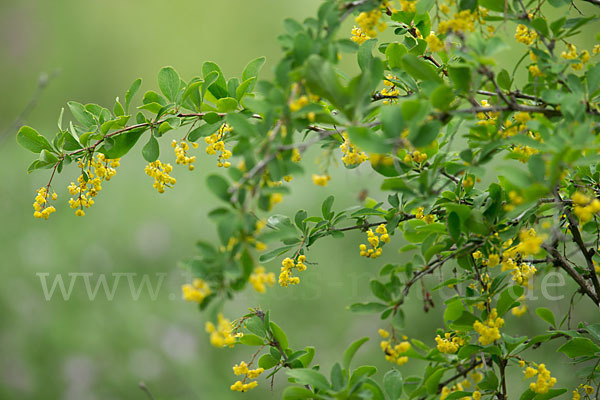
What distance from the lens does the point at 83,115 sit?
63 cm

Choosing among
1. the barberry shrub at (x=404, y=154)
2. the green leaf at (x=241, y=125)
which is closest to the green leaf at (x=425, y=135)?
the barberry shrub at (x=404, y=154)

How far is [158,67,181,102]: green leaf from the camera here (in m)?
0.61

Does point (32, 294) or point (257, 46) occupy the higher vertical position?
point (257, 46)

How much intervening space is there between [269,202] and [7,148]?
89.9 inches

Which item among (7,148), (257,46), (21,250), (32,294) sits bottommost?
(32,294)

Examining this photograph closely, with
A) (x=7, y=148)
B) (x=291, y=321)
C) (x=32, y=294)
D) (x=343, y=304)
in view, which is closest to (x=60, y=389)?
(x=32, y=294)

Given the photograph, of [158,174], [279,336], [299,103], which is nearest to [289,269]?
[279,336]

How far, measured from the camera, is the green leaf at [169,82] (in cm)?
61

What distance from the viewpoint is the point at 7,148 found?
2.31m

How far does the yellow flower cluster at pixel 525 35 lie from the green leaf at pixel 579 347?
31 centimetres

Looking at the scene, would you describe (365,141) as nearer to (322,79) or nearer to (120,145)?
(322,79)

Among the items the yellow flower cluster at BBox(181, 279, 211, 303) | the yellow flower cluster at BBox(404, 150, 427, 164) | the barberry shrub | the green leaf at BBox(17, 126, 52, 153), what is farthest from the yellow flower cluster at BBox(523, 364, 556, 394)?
the green leaf at BBox(17, 126, 52, 153)

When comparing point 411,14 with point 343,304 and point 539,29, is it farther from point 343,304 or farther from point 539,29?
point 343,304

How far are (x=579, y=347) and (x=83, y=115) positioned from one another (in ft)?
1.98
